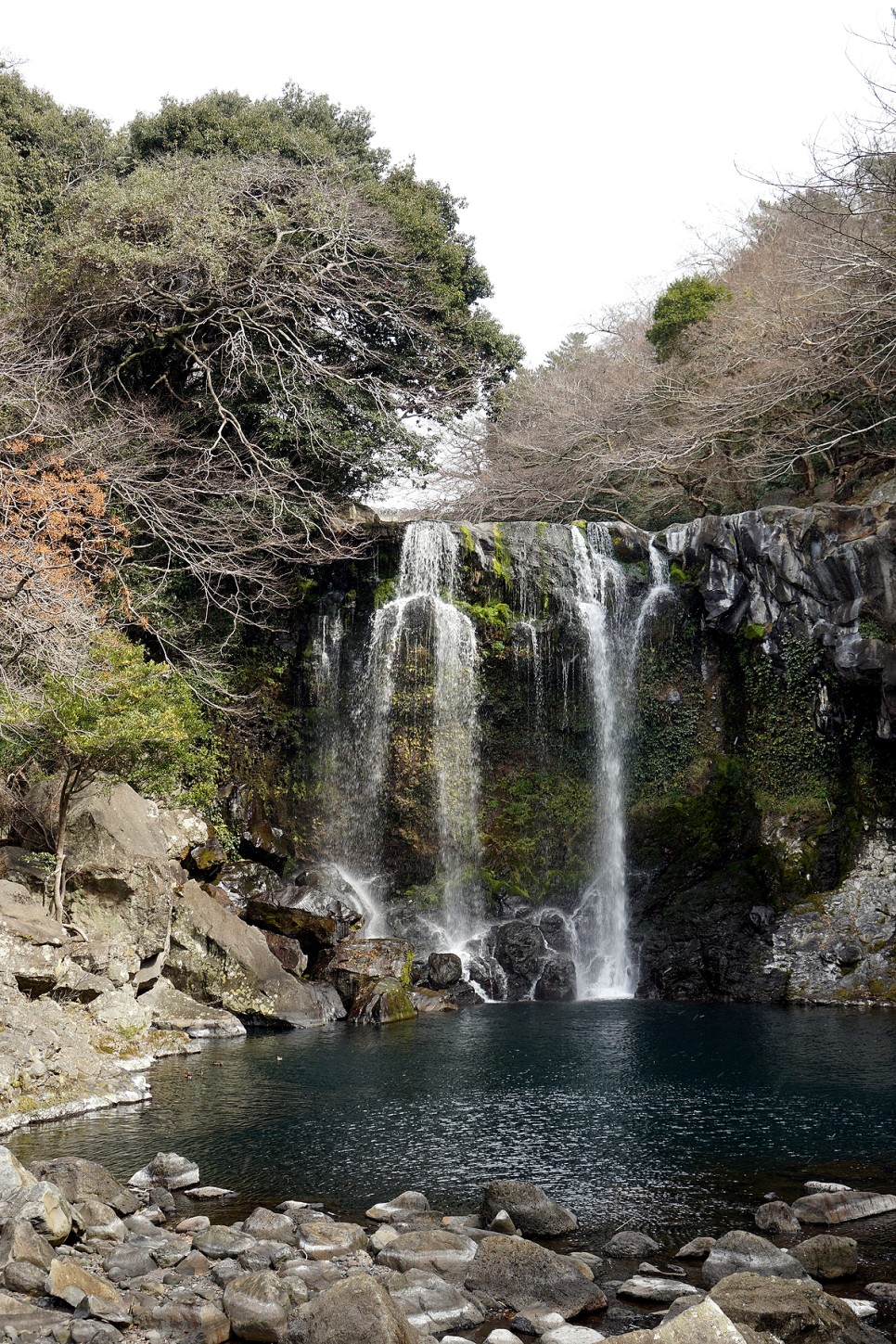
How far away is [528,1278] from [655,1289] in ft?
2.28

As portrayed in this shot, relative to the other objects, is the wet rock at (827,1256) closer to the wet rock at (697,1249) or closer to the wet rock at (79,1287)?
the wet rock at (697,1249)

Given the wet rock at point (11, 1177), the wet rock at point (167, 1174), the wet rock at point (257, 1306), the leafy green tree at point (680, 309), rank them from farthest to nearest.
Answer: the leafy green tree at point (680, 309) < the wet rock at point (167, 1174) < the wet rock at point (11, 1177) < the wet rock at point (257, 1306)

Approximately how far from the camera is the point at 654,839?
19531mm

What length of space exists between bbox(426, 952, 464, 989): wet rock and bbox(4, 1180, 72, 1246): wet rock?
438 inches

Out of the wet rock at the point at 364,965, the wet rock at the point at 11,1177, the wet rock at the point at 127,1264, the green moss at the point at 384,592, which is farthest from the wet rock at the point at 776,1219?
the green moss at the point at 384,592

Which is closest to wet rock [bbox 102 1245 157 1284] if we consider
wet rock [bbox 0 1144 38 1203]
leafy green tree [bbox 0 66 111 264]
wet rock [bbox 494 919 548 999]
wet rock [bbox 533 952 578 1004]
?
wet rock [bbox 0 1144 38 1203]

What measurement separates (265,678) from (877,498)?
39.4 ft

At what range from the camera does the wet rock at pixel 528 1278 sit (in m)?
5.56

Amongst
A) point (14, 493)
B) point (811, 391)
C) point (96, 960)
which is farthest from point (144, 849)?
point (811, 391)

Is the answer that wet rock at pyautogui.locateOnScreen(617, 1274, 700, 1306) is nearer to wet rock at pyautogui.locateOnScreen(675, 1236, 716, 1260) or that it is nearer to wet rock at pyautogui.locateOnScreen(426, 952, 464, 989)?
wet rock at pyautogui.locateOnScreen(675, 1236, 716, 1260)

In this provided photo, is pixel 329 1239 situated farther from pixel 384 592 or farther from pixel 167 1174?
pixel 384 592

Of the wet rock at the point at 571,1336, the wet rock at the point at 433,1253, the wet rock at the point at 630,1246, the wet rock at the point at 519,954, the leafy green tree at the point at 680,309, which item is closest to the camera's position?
Result: the wet rock at the point at 571,1336

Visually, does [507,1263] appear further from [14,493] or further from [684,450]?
[684,450]

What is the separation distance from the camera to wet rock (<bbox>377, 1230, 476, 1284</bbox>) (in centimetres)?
596
